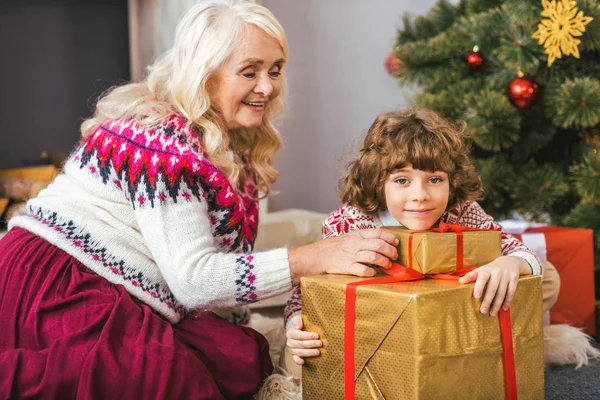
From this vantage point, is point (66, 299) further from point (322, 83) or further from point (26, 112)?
point (322, 83)

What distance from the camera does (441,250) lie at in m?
1.09

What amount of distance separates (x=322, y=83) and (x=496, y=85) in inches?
45.5

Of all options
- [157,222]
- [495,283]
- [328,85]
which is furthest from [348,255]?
[328,85]

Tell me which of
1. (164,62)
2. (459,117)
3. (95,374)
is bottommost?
(95,374)

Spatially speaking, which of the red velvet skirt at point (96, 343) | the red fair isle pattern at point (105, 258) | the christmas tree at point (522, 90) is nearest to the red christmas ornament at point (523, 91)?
the christmas tree at point (522, 90)

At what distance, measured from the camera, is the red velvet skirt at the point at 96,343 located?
3.70 ft

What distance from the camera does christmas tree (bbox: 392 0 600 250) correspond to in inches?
70.7

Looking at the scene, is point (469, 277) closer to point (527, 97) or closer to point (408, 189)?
point (408, 189)

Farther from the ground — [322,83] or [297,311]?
[322,83]

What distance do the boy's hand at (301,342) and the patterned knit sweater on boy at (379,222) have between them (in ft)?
0.57

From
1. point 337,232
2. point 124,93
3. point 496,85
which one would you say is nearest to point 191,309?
point 337,232

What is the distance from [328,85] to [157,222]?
1873 mm

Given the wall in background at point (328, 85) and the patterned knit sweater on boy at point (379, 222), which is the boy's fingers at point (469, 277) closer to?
the patterned knit sweater on boy at point (379, 222)

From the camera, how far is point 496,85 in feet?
6.45
